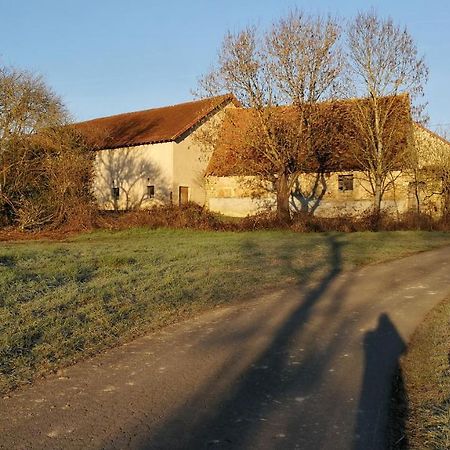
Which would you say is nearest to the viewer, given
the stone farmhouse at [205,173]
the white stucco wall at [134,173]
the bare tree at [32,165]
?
the bare tree at [32,165]

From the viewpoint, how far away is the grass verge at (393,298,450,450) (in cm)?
398

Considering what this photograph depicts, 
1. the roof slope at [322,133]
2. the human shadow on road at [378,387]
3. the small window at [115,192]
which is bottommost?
the human shadow on road at [378,387]

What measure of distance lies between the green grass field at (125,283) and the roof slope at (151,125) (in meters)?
16.1

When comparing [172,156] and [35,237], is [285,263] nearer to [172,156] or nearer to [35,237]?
[35,237]

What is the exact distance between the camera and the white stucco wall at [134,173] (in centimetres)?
3291

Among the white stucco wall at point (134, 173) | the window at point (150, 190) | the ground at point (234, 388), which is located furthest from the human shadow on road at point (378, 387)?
the window at point (150, 190)

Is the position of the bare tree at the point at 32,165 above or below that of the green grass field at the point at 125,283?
above

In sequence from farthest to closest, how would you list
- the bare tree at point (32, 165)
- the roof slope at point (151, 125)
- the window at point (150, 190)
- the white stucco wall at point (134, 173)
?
the window at point (150, 190) → the white stucco wall at point (134, 173) → the roof slope at point (151, 125) → the bare tree at point (32, 165)

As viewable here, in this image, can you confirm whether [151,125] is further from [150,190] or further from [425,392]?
[425,392]

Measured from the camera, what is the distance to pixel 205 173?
34.6 m

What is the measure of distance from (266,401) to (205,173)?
3039 centimetres

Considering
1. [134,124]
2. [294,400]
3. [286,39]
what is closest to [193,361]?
[294,400]

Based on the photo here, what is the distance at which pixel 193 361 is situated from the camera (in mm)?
5672

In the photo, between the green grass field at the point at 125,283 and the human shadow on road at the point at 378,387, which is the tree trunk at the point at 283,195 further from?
the human shadow on road at the point at 378,387
